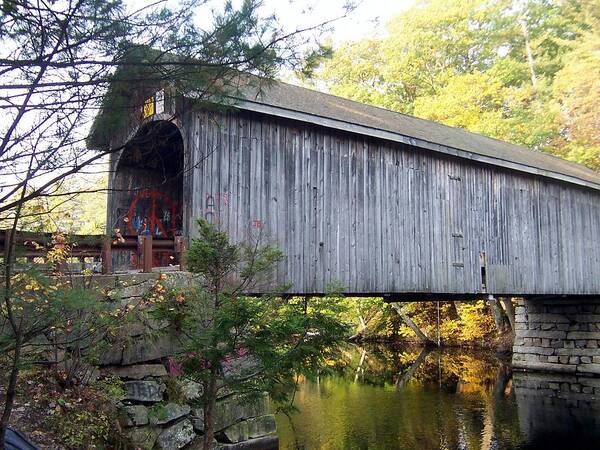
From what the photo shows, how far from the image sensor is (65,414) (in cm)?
468

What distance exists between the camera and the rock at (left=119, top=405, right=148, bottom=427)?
17.2 ft

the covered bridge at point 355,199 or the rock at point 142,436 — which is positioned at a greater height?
the covered bridge at point 355,199

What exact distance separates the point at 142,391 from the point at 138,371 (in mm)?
200

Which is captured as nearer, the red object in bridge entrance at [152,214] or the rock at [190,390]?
the rock at [190,390]

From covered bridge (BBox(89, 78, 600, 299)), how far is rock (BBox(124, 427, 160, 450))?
2358 millimetres

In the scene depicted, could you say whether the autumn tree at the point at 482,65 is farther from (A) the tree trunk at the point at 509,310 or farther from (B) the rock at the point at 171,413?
(B) the rock at the point at 171,413

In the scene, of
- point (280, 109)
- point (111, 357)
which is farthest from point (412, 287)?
point (111, 357)

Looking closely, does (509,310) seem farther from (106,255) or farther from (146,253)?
(106,255)

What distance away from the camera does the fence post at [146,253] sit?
18.6 feet

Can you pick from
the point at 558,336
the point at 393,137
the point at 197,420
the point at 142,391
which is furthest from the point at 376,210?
the point at 558,336

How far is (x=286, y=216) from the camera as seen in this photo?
25.1 feet

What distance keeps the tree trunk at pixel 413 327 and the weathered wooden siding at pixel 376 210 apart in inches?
328

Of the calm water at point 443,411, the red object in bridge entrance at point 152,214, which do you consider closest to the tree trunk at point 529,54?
the calm water at point 443,411

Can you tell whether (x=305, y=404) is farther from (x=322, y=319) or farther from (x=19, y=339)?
(x=19, y=339)
